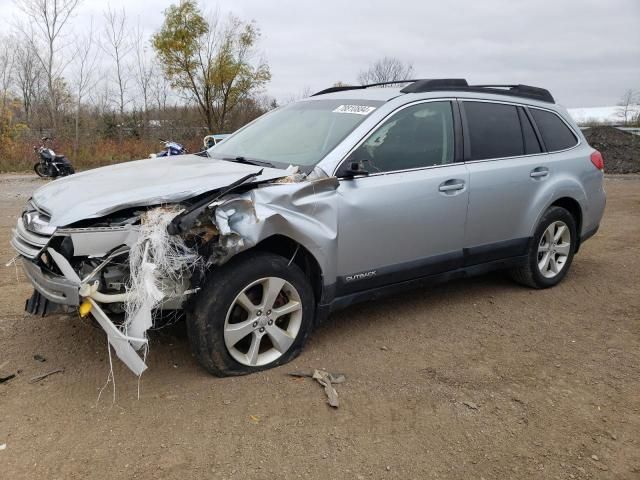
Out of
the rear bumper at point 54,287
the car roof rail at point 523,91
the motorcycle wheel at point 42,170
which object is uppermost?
the car roof rail at point 523,91

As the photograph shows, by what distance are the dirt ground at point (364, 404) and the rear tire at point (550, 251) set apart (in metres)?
0.47

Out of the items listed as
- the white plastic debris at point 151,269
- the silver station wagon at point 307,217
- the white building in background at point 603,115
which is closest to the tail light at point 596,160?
the silver station wagon at point 307,217

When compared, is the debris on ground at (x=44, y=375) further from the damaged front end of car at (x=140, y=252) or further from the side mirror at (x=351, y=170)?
the side mirror at (x=351, y=170)

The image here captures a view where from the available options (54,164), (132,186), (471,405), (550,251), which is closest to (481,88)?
(550,251)

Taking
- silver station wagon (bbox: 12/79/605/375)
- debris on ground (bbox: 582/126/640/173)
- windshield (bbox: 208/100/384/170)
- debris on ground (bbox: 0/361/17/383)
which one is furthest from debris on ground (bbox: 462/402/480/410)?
debris on ground (bbox: 582/126/640/173)

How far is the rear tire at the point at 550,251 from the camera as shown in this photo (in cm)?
485

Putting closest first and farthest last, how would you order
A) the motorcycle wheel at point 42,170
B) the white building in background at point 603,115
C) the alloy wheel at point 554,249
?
the alloy wheel at point 554,249 → the motorcycle wheel at point 42,170 → the white building in background at point 603,115

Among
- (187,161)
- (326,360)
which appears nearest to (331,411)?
(326,360)

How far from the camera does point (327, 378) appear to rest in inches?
131

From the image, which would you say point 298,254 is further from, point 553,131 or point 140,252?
point 553,131

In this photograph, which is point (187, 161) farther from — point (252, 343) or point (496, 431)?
point (496, 431)

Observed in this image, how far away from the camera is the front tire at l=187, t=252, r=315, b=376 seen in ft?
10.0

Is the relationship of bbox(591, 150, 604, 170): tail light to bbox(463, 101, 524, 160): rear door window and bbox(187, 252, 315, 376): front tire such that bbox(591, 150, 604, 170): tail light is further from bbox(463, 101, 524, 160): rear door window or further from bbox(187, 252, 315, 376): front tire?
bbox(187, 252, 315, 376): front tire

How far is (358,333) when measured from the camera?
4047 millimetres
